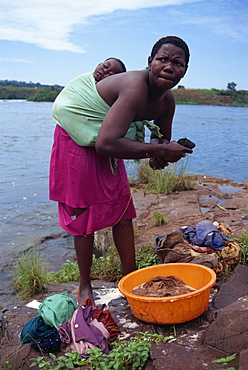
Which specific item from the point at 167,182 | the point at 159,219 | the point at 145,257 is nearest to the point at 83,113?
the point at 145,257

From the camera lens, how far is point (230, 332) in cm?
214

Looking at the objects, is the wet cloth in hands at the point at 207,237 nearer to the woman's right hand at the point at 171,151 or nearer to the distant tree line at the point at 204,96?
the woman's right hand at the point at 171,151

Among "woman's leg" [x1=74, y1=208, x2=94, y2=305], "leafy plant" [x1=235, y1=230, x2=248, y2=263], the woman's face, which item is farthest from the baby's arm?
"leafy plant" [x1=235, y1=230, x2=248, y2=263]

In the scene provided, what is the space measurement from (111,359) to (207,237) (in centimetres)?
179

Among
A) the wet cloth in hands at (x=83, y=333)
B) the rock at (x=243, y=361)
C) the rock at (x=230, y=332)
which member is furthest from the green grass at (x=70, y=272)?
the rock at (x=243, y=361)

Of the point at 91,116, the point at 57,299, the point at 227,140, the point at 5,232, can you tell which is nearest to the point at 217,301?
the point at 57,299

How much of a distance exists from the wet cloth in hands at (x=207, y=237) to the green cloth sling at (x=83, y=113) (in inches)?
54.7

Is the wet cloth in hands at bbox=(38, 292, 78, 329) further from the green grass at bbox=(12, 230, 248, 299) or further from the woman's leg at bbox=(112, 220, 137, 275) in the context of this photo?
the green grass at bbox=(12, 230, 248, 299)

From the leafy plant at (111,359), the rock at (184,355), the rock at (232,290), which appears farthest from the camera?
the rock at (232,290)

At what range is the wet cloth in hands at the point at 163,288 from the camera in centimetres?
271

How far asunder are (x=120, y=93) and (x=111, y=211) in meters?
0.82

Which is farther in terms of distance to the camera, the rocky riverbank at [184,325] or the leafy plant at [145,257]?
the leafy plant at [145,257]

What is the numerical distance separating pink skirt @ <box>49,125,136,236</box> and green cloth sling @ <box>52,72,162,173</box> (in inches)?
3.6

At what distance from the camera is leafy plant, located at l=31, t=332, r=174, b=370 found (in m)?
2.12
